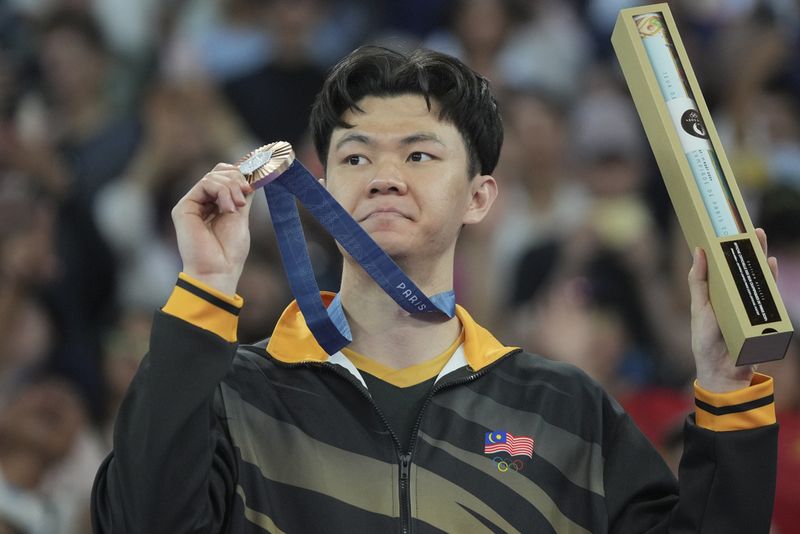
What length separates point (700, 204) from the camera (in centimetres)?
274

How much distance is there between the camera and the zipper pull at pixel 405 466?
2.84 m

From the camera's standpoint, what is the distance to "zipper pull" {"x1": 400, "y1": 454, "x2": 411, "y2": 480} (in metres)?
2.84

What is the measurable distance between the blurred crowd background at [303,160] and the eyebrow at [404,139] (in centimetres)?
273

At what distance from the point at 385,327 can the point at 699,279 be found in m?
0.76

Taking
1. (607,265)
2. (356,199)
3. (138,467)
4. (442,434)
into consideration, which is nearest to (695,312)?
(442,434)

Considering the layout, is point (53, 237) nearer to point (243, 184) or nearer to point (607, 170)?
point (607, 170)

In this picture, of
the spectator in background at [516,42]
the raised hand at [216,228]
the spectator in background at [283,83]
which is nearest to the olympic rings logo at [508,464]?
the raised hand at [216,228]

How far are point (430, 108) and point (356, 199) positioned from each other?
0.31 meters

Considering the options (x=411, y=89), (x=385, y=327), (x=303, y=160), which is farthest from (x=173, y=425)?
(x=303, y=160)

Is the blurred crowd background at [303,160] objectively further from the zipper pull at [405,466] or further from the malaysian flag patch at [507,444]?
the zipper pull at [405,466]

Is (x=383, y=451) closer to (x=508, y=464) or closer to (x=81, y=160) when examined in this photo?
(x=508, y=464)

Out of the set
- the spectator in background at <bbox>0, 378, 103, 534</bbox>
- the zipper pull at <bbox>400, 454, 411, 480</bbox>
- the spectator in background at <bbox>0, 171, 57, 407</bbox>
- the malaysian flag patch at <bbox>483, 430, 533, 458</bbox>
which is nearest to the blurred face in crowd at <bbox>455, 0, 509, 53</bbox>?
the spectator in background at <bbox>0, 171, 57, 407</bbox>

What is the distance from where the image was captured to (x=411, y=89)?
319 cm

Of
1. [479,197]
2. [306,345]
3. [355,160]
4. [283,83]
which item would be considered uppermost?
[283,83]
